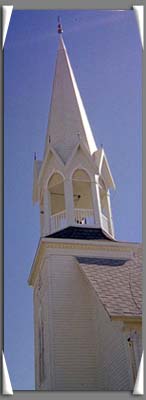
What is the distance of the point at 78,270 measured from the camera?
15.6m

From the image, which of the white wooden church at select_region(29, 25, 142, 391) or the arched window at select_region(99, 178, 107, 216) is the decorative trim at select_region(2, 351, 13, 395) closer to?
the white wooden church at select_region(29, 25, 142, 391)

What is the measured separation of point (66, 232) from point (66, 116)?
166 inches

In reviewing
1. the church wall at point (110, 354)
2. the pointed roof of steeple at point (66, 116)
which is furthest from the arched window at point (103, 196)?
the church wall at point (110, 354)

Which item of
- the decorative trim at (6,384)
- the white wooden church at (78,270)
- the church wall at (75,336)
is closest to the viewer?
the decorative trim at (6,384)

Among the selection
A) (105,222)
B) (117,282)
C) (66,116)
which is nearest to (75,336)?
(117,282)

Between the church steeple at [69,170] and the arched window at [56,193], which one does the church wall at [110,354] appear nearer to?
the church steeple at [69,170]

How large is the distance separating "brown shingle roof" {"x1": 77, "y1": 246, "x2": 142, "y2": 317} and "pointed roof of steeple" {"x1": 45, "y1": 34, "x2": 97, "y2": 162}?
399 centimetres

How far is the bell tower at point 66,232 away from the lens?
14.1m

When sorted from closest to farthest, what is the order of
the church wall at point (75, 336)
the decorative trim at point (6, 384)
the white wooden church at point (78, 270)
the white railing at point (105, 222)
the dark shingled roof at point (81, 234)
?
the decorative trim at point (6, 384) → the white wooden church at point (78, 270) → the church wall at point (75, 336) → the dark shingled roof at point (81, 234) → the white railing at point (105, 222)

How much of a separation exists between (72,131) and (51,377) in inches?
310

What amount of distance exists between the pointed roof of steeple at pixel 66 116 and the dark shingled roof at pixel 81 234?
2.43m

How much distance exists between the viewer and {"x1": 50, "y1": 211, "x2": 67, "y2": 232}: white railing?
56.5 feet

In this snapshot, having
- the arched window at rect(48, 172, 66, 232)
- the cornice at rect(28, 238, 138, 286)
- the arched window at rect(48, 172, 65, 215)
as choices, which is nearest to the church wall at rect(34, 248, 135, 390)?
the cornice at rect(28, 238, 138, 286)

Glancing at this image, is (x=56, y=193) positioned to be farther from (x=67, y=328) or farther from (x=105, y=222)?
(x=67, y=328)
